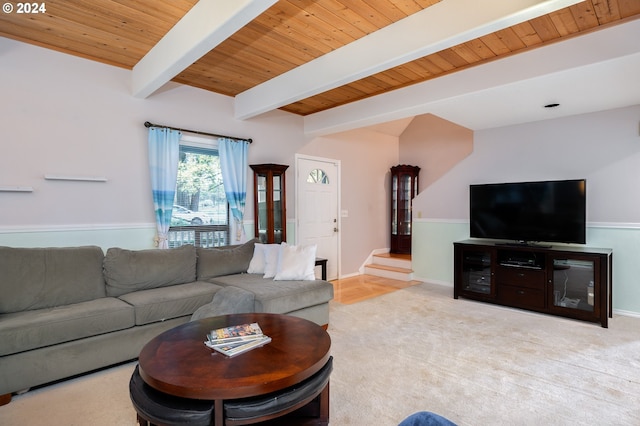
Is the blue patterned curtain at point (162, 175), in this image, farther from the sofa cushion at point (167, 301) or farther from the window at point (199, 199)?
the sofa cushion at point (167, 301)

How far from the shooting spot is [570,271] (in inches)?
149

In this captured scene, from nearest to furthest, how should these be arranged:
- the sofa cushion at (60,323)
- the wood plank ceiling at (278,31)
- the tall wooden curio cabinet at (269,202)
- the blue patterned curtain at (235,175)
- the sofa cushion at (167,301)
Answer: the sofa cushion at (60,323), the wood plank ceiling at (278,31), the sofa cushion at (167,301), the blue patterned curtain at (235,175), the tall wooden curio cabinet at (269,202)

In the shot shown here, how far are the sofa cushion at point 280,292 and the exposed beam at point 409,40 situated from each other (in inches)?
76.3

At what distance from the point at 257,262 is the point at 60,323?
1.87 meters

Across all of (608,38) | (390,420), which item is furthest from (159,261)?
(608,38)

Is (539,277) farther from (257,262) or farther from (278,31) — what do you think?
(278,31)

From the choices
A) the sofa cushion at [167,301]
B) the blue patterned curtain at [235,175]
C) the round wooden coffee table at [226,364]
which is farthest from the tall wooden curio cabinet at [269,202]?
the round wooden coffee table at [226,364]

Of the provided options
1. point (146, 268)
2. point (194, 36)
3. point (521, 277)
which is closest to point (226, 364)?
point (146, 268)

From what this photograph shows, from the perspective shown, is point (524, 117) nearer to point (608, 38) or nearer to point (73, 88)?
point (608, 38)

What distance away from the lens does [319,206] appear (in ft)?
18.1

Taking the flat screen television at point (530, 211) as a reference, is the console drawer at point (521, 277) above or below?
below

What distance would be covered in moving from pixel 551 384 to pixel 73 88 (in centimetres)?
472

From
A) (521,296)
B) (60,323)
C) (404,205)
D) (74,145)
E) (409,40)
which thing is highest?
(409,40)

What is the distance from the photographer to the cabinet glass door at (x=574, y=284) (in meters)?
3.64
